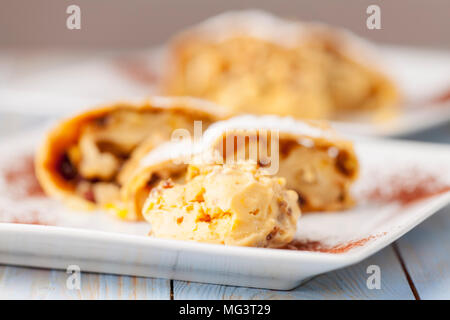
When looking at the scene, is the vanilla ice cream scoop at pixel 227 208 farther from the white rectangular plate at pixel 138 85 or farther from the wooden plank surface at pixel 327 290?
the white rectangular plate at pixel 138 85

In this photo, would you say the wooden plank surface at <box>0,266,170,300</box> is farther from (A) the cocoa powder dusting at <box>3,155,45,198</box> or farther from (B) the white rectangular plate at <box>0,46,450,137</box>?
(B) the white rectangular plate at <box>0,46,450,137</box>

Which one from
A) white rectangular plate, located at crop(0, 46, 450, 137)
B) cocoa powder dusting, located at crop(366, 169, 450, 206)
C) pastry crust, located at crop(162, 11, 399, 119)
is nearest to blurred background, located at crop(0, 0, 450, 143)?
white rectangular plate, located at crop(0, 46, 450, 137)

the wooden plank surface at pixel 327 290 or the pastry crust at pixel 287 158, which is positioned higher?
the pastry crust at pixel 287 158

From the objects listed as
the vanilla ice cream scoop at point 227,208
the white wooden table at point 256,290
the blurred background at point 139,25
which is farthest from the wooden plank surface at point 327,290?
the blurred background at point 139,25

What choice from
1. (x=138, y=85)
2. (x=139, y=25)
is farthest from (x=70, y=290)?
(x=139, y=25)

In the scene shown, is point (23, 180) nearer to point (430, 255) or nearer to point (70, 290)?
point (70, 290)

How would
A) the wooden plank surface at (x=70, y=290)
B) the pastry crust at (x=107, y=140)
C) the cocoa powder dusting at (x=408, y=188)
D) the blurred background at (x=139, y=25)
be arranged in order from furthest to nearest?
the blurred background at (x=139, y=25) < the pastry crust at (x=107, y=140) < the cocoa powder dusting at (x=408, y=188) < the wooden plank surface at (x=70, y=290)
